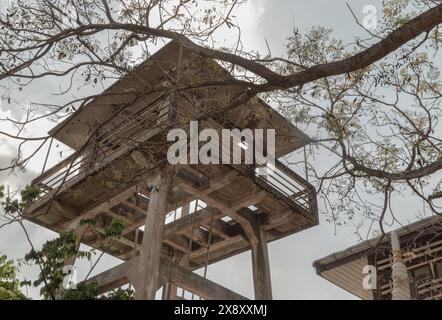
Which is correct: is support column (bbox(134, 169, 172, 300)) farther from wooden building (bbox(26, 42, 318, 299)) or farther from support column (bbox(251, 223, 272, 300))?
support column (bbox(251, 223, 272, 300))

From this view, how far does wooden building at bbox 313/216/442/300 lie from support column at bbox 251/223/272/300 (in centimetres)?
235

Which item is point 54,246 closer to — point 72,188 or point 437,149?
point 72,188

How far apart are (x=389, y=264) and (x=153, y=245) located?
709cm

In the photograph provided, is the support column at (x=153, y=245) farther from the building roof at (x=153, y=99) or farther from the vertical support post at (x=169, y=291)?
the building roof at (x=153, y=99)

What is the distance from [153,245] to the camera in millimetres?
9781

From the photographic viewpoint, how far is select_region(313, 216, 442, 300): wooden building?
500 inches

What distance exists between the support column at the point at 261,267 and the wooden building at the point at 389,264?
92.3 inches

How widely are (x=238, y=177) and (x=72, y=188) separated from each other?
3.82 m

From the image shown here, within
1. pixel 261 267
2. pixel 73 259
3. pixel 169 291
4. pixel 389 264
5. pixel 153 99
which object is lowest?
pixel 169 291

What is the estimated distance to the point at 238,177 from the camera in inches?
471

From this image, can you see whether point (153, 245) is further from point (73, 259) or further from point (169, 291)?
point (73, 259)

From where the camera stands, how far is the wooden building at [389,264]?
41.7 ft

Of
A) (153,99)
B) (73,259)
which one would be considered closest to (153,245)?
(73,259)

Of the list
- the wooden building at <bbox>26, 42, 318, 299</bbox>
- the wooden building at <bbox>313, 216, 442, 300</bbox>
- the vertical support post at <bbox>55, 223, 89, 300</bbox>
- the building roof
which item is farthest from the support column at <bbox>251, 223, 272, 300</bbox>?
the vertical support post at <bbox>55, 223, 89, 300</bbox>
